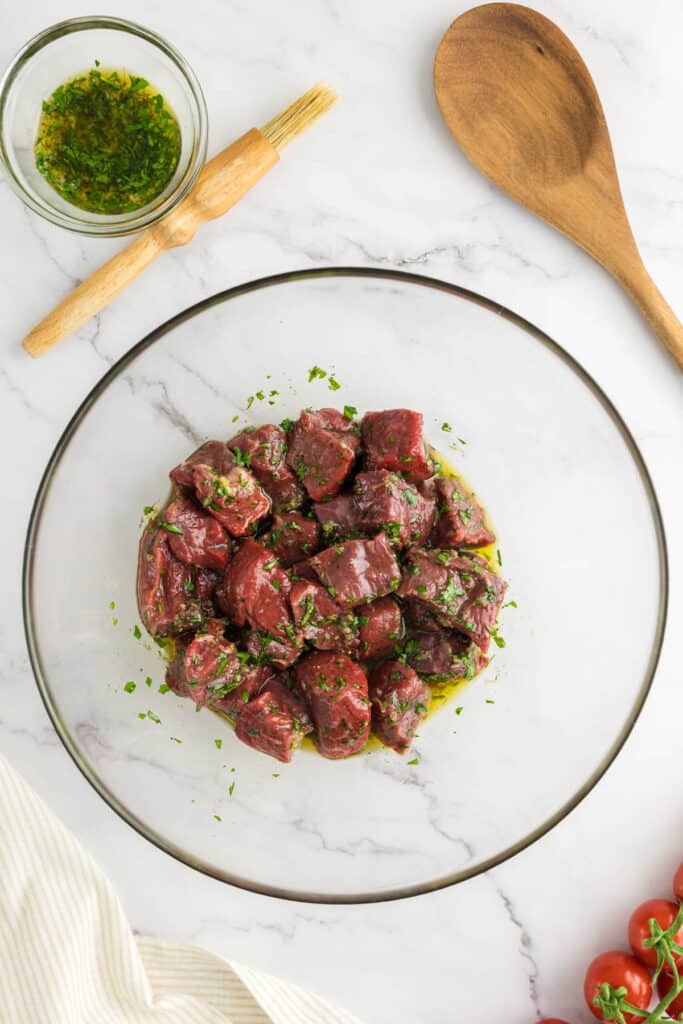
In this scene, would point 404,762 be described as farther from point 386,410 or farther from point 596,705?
point 386,410

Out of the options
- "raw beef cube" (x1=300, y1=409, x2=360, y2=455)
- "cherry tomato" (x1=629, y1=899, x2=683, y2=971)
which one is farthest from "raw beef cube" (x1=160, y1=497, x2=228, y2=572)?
"cherry tomato" (x1=629, y1=899, x2=683, y2=971)

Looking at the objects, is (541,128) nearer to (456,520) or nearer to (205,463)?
(456,520)

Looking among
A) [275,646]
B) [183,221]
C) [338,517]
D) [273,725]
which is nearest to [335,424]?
[338,517]

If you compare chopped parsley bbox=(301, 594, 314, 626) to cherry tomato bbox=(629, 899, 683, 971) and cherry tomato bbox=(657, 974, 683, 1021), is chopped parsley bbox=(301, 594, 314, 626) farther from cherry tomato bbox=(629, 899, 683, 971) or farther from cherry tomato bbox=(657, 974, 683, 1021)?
cherry tomato bbox=(657, 974, 683, 1021)

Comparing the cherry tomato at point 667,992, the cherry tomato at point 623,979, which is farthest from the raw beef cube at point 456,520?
the cherry tomato at point 667,992

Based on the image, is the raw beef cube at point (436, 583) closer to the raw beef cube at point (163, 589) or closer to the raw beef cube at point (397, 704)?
the raw beef cube at point (397, 704)

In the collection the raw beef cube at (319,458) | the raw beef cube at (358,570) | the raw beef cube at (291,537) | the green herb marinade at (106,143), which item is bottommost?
the raw beef cube at (358,570)
